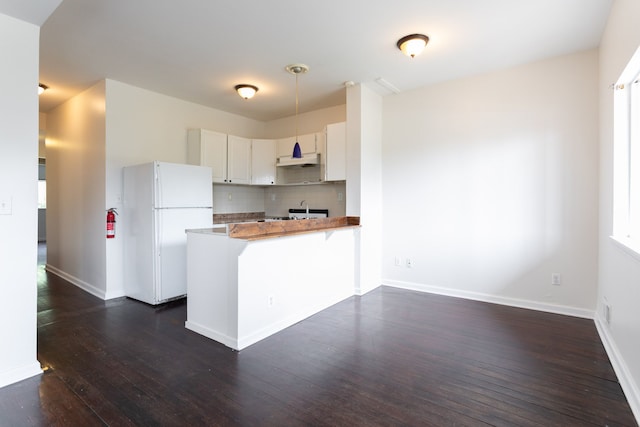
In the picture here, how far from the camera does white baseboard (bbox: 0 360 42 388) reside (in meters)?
2.17

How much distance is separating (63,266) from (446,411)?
5848 millimetres

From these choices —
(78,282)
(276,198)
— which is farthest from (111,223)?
(276,198)

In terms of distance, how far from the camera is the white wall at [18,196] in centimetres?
220

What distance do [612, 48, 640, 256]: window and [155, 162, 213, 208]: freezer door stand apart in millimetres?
4216

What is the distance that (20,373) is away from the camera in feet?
7.35

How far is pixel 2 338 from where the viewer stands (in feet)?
7.16

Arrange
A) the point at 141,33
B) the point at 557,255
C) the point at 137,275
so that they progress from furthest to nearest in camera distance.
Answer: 1. the point at 137,275
2. the point at 557,255
3. the point at 141,33

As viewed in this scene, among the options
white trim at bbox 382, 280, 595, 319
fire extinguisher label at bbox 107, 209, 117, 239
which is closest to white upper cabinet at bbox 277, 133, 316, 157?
white trim at bbox 382, 280, 595, 319

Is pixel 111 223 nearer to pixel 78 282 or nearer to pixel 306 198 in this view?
pixel 78 282

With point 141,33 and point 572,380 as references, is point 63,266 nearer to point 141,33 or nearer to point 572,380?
point 141,33

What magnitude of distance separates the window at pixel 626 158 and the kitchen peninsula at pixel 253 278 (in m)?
2.57

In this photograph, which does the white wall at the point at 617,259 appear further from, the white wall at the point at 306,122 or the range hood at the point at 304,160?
the range hood at the point at 304,160

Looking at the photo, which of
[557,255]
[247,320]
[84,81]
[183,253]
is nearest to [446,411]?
[247,320]

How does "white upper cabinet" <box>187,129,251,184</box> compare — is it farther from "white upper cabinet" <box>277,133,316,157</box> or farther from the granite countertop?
the granite countertop
